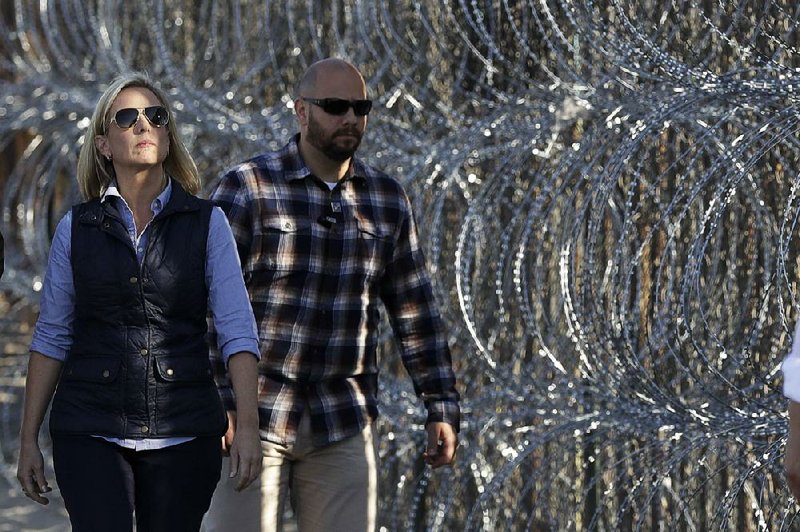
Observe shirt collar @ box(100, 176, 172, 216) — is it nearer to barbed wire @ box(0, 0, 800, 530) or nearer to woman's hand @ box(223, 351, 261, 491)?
woman's hand @ box(223, 351, 261, 491)

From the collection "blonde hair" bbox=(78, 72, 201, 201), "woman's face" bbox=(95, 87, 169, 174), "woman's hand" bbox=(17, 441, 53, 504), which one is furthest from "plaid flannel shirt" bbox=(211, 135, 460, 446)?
"woman's hand" bbox=(17, 441, 53, 504)

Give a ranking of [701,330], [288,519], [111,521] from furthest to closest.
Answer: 1. [288,519]
2. [701,330]
3. [111,521]

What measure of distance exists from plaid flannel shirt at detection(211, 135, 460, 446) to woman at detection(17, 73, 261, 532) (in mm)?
425

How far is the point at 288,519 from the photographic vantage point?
22.2ft

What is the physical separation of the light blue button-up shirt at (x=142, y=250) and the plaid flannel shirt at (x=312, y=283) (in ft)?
1.37

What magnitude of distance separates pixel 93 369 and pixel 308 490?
775 mm

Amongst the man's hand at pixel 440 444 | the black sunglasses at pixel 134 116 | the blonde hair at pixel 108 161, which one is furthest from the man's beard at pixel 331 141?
the man's hand at pixel 440 444

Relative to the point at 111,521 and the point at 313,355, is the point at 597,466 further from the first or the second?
the point at 111,521

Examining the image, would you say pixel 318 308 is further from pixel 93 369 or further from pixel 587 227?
pixel 587 227

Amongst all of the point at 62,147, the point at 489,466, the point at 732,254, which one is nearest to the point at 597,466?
the point at 489,466

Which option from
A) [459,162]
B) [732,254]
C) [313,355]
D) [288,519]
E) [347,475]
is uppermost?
[459,162]

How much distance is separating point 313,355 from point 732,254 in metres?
1.19

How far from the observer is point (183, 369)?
3.15m

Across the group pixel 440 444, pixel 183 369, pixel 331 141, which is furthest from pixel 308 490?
pixel 331 141
